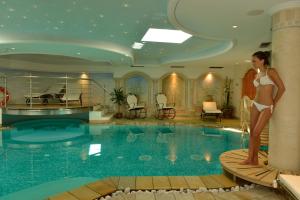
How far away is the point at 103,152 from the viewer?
19.1 feet

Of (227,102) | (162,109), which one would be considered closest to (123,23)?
(162,109)

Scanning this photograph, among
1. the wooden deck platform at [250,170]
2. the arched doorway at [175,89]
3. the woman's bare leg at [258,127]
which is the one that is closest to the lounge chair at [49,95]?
the arched doorway at [175,89]

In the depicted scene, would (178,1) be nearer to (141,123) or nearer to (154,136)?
(154,136)

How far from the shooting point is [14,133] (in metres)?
7.94

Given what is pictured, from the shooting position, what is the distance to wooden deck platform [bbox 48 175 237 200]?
9.47 ft

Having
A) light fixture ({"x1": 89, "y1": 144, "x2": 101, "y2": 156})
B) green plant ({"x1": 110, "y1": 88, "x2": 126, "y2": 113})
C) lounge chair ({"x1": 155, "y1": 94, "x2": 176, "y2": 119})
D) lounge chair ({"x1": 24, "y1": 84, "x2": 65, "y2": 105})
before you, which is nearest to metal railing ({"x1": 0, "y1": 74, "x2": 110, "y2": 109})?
lounge chair ({"x1": 24, "y1": 84, "x2": 65, "y2": 105})

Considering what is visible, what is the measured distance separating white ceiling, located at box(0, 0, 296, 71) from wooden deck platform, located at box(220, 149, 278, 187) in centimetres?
216

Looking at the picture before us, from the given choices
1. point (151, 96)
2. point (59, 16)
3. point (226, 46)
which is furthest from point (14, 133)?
point (226, 46)

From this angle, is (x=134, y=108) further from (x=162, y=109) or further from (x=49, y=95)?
(x=49, y=95)

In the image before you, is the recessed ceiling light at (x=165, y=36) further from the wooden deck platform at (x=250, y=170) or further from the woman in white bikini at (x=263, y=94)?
the wooden deck platform at (x=250, y=170)

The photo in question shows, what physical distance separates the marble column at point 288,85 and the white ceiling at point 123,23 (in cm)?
26

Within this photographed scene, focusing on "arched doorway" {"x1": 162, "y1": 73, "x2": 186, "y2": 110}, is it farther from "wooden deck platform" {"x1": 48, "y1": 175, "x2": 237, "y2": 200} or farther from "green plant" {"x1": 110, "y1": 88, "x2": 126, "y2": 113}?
"wooden deck platform" {"x1": 48, "y1": 175, "x2": 237, "y2": 200}

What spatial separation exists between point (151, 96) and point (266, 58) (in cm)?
923

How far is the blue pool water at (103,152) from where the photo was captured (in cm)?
440
